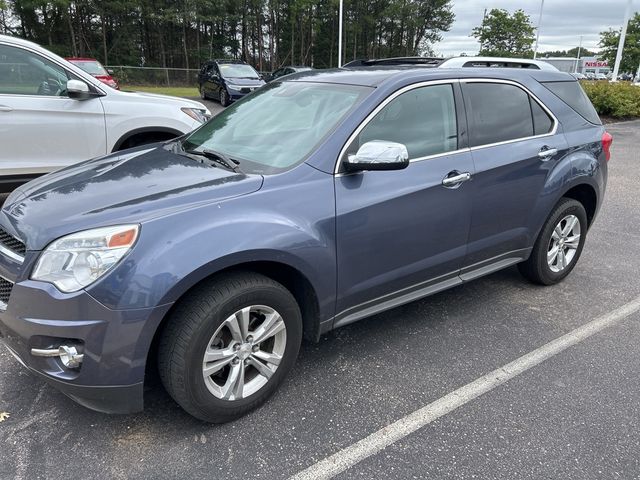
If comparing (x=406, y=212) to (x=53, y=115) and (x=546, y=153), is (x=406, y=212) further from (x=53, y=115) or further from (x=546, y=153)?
(x=53, y=115)

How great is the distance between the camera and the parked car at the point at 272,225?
84.5 inches

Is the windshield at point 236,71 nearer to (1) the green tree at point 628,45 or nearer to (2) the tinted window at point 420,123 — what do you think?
(2) the tinted window at point 420,123

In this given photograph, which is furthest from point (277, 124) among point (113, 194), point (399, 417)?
point (399, 417)

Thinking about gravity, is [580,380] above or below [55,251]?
below

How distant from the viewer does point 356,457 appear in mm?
2332

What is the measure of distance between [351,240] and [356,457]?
1069 mm

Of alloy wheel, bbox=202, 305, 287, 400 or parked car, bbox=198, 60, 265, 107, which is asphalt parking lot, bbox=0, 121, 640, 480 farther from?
parked car, bbox=198, 60, 265, 107

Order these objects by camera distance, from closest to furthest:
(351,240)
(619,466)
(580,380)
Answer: (619,466) < (351,240) < (580,380)

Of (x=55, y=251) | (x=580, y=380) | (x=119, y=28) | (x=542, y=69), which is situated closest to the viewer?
(x=55, y=251)

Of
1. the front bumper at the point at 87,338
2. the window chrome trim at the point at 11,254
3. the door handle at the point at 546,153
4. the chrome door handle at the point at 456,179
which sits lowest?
the front bumper at the point at 87,338

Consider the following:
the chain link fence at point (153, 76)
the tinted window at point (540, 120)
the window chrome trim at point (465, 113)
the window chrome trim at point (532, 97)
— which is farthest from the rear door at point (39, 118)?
the chain link fence at point (153, 76)

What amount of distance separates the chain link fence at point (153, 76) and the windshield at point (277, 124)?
94.6ft

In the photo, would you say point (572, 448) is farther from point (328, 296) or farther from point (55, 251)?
A: point (55, 251)

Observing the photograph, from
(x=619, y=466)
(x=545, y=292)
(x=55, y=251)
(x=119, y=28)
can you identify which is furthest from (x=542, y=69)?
(x=119, y=28)
